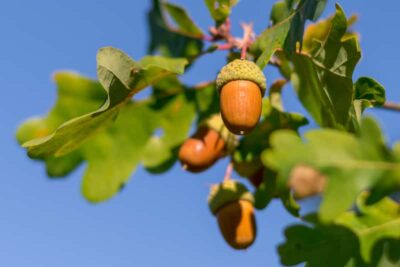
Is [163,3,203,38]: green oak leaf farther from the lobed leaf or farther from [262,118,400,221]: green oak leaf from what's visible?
[262,118,400,221]: green oak leaf

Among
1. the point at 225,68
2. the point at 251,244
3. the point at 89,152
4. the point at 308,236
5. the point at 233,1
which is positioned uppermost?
the point at 233,1

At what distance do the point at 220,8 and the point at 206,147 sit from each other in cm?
52

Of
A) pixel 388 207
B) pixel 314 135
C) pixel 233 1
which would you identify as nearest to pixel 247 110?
pixel 388 207

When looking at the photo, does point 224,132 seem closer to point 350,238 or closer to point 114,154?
point 114,154

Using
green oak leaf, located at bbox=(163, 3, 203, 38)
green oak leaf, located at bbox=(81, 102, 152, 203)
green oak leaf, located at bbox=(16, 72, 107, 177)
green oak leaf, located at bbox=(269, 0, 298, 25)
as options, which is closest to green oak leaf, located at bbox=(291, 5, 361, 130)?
green oak leaf, located at bbox=(269, 0, 298, 25)

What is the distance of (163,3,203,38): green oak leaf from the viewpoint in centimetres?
310

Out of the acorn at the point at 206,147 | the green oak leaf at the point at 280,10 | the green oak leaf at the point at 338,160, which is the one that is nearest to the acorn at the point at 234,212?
the acorn at the point at 206,147

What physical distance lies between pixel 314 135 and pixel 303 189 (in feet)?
1.85

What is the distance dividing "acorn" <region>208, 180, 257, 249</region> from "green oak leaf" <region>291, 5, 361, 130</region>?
41 cm

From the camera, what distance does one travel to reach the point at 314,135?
1309 millimetres

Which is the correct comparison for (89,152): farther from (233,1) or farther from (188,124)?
(233,1)

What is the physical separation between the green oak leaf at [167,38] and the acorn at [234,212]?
23.6 inches

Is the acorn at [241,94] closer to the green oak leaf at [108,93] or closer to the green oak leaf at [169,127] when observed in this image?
the green oak leaf at [108,93]

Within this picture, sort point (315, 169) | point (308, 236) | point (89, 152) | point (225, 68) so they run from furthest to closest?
point (89, 152) → point (225, 68) → point (308, 236) → point (315, 169)
